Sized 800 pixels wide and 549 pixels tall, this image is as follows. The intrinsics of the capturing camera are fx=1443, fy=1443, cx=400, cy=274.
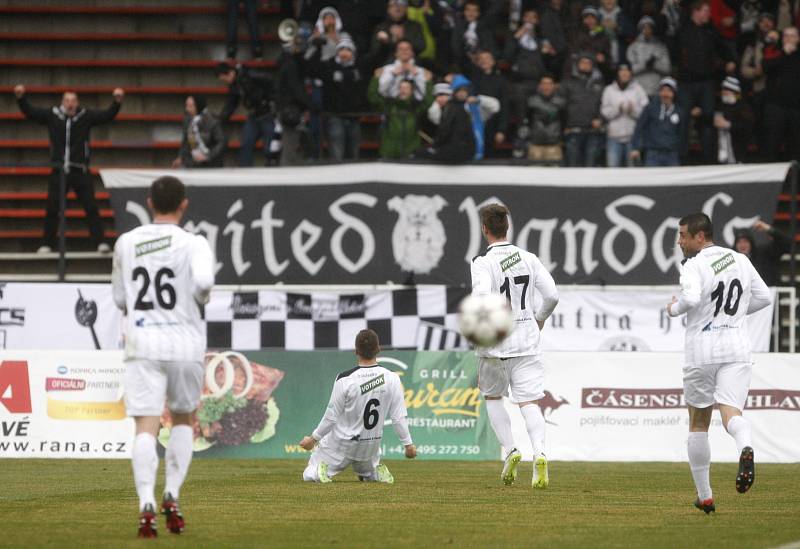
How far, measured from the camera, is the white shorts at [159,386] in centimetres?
884

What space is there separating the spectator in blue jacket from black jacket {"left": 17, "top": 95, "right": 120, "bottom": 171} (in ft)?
26.8

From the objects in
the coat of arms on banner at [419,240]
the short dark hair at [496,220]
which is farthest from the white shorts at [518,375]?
the coat of arms on banner at [419,240]

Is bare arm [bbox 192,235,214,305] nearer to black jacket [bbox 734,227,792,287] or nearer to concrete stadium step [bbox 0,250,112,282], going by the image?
black jacket [bbox 734,227,792,287]

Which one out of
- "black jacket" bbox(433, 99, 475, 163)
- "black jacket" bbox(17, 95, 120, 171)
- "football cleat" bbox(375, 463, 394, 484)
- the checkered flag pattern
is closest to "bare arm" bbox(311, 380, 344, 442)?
"football cleat" bbox(375, 463, 394, 484)

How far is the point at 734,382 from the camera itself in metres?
10.7

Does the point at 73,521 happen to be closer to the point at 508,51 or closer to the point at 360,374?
the point at 360,374

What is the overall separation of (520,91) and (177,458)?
15.6 meters

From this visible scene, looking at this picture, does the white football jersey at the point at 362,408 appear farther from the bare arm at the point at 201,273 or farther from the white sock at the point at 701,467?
the bare arm at the point at 201,273

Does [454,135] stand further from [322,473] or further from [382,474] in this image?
[322,473]

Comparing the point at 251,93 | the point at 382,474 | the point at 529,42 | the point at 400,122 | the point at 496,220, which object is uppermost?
the point at 529,42

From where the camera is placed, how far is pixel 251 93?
918 inches

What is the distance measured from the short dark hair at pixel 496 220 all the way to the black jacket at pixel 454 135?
9.14 meters

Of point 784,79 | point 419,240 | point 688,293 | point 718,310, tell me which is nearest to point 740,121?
point 784,79

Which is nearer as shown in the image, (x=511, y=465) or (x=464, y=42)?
(x=511, y=465)
